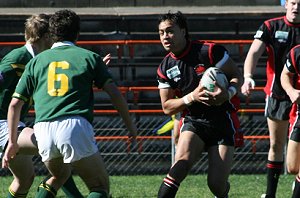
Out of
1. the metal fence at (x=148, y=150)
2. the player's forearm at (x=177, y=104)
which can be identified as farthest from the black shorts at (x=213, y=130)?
the metal fence at (x=148, y=150)

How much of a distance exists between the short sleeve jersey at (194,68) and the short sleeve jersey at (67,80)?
40.4 inches

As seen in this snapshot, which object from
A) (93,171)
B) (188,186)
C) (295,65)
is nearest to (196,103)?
(295,65)

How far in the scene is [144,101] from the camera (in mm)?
13234

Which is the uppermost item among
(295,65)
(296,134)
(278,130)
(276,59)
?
(295,65)

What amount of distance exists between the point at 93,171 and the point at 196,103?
1304 millimetres

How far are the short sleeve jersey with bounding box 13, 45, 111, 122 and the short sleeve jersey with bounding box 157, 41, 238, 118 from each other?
1.03 meters

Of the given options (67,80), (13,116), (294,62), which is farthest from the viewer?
(294,62)

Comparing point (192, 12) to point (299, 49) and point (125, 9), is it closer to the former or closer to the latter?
point (125, 9)

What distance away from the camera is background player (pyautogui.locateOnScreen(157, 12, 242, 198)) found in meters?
7.14

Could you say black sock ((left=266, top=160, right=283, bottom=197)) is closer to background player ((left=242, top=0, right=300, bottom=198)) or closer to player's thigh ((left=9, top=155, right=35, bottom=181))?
background player ((left=242, top=0, right=300, bottom=198))

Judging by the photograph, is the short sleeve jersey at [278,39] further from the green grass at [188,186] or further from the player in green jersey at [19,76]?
the player in green jersey at [19,76]

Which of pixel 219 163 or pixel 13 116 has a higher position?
pixel 13 116

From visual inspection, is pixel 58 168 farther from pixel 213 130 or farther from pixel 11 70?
pixel 213 130

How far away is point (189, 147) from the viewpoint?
714 centimetres
